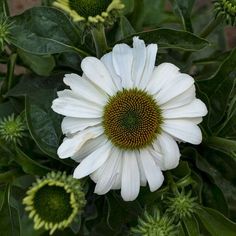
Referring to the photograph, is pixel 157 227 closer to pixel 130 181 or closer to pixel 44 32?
pixel 130 181

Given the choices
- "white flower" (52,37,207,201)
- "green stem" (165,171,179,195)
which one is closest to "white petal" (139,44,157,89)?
"white flower" (52,37,207,201)

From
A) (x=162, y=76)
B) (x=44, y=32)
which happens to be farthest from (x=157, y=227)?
(x=44, y=32)

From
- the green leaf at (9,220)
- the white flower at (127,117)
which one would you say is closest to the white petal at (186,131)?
the white flower at (127,117)

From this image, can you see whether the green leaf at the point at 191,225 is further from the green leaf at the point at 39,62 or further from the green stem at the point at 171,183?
the green leaf at the point at 39,62

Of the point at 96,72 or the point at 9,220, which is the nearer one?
the point at 96,72

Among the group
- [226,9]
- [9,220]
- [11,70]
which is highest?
[226,9]

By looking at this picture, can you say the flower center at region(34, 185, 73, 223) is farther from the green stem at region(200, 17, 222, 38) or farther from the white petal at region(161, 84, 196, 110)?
the green stem at region(200, 17, 222, 38)
